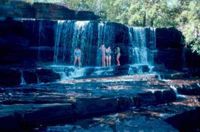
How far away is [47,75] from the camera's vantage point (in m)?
19.0

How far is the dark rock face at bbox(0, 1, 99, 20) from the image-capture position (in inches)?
1305

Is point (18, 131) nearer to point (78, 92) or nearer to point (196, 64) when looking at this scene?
point (78, 92)

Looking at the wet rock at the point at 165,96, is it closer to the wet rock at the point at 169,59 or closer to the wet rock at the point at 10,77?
the wet rock at the point at 10,77

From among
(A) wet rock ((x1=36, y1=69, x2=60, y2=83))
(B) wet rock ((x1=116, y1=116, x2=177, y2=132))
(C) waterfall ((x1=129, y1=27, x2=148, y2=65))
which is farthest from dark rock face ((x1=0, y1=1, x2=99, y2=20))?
(B) wet rock ((x1=116, y1=116, x2=177, y2=132))

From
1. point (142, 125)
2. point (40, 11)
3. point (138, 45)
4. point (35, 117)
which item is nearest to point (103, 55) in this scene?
point (138, 45)

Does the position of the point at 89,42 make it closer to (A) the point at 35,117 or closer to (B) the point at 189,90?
(B) the point at 189,90

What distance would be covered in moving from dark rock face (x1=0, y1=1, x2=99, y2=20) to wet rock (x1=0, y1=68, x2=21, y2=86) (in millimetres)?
16007

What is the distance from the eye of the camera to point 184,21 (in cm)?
3117

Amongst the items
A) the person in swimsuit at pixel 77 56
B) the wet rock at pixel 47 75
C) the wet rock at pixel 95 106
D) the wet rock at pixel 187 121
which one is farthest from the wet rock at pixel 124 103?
the person in swimsuit at pixel 77 56

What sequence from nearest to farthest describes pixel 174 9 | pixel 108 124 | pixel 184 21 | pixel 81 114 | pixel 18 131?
pixel 18 131
pixel 108 124
pixel 81 114
pixel 184 21
pixel 174 9

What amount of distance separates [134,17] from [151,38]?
751 centimetres

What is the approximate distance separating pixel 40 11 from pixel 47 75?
1723cm

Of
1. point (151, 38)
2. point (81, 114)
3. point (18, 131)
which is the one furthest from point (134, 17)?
point (18, 131)

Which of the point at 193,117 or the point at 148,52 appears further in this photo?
the point at 148,52
